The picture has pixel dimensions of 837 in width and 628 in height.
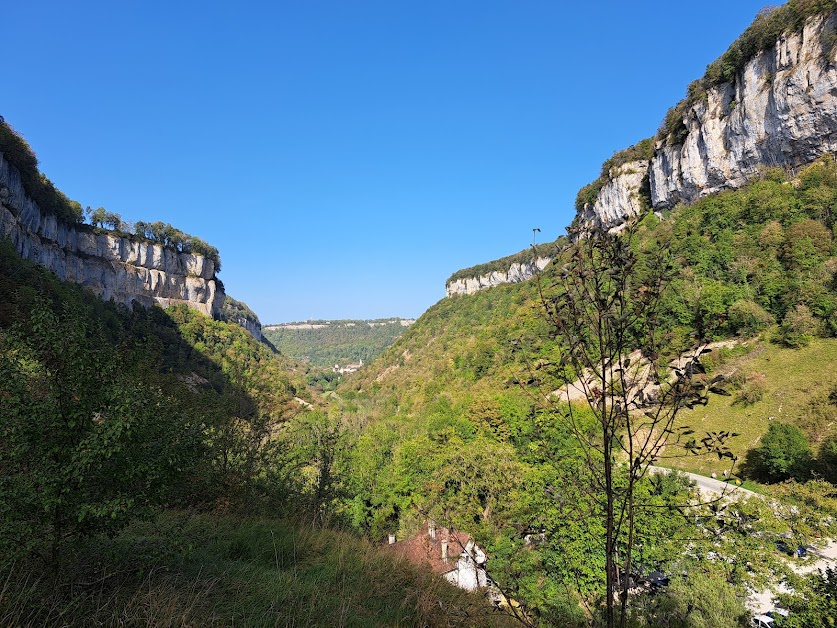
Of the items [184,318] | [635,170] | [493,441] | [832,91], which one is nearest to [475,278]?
[635,170]

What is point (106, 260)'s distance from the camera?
74188mm

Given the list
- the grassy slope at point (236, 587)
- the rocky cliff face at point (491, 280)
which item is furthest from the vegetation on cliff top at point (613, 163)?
the grassy slope at point (236, 587)

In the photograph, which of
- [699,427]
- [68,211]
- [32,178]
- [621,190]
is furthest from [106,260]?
[621,190]

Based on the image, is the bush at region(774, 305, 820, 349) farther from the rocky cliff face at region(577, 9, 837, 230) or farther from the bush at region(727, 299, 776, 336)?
the rocky cliff face at region(577, 9, 837, 230)

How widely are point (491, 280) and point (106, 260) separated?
98089 millimetres

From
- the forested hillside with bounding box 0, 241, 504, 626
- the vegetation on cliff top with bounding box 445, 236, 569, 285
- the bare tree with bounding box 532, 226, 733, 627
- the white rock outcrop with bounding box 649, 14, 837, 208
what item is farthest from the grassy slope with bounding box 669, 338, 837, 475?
the vegetation on cliff top with bounding box 445, 236, 569, 285

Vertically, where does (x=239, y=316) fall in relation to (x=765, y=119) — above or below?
below

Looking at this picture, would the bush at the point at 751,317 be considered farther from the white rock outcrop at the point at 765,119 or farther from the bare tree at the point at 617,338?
the bare tree at the point at 617,338

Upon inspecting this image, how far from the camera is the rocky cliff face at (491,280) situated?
113825mm

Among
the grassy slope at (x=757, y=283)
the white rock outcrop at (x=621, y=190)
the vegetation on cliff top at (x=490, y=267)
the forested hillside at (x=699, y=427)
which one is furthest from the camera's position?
the vegetation on cliff top at (x=490, y=267)

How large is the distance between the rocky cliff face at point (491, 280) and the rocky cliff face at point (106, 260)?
7568 cm

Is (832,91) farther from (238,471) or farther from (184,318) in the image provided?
(184,318)

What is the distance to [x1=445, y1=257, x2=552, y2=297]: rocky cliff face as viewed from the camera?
114 m

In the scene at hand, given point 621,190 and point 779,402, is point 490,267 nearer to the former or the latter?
point 621,190
